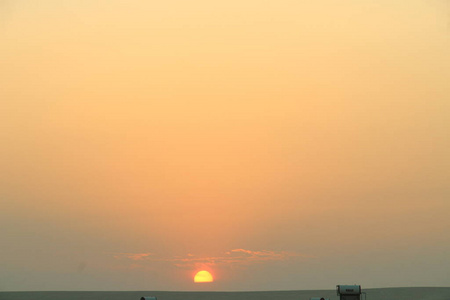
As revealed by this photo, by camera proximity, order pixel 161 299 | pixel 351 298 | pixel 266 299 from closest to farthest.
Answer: pixel 351 298 < pixel 161 299 < pixel 266 299

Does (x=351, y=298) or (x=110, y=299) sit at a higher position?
(x=110, y=299)

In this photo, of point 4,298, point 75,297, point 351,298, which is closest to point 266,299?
point 75,297

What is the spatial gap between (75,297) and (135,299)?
20.4 meters

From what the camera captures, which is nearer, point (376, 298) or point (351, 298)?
point (351, 298)

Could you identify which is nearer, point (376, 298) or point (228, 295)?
point (376, 298)

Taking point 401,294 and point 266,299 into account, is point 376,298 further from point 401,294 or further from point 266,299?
point 266,299

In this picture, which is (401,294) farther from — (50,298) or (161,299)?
(50,298)

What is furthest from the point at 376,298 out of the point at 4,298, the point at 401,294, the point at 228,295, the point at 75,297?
the point at 4,298

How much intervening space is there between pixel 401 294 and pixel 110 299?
2811 inches

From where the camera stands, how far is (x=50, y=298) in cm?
19325

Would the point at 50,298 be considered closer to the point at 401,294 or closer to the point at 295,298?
the point at 295,298

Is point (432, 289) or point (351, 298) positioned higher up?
point (432, 289)

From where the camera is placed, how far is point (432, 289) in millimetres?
191125

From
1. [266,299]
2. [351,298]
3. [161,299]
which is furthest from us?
[266,299]
